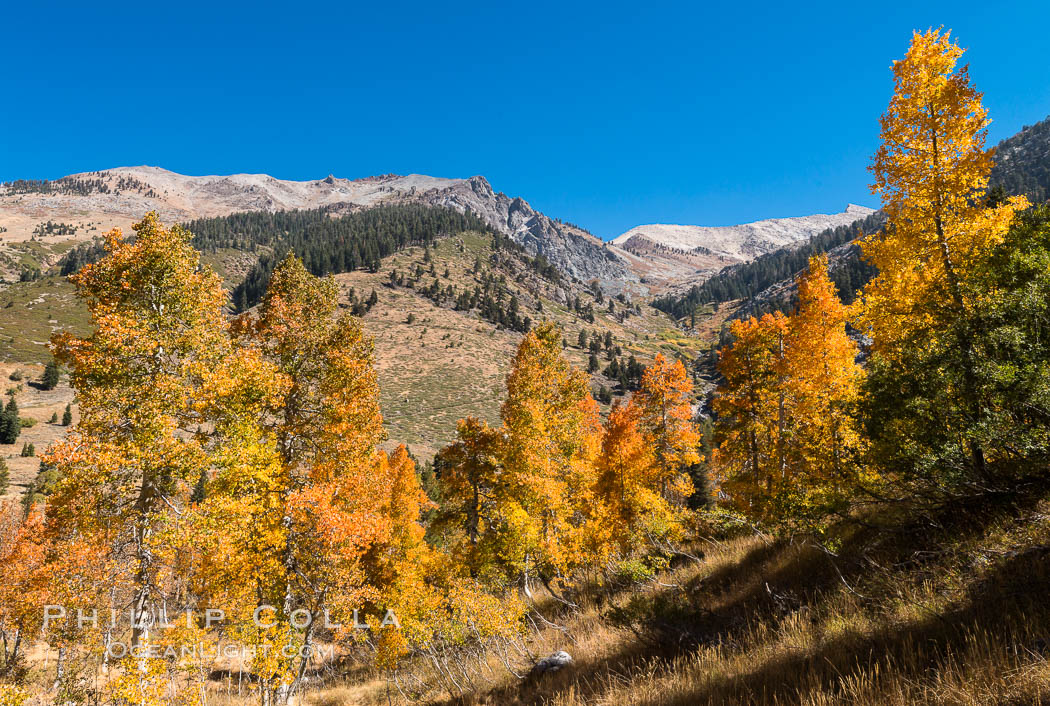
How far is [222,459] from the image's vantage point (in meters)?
10.6

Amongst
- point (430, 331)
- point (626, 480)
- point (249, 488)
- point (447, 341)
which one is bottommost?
point (626, 480)

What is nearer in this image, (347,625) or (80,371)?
(80,371)

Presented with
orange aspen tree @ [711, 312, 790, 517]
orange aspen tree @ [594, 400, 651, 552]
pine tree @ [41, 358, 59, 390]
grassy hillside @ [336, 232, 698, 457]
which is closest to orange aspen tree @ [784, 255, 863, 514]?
orange aspen tree @ [711, 312, 790, 517]

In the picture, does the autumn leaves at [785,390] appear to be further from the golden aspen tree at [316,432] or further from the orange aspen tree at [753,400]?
the golden aspen tree at [316,432]

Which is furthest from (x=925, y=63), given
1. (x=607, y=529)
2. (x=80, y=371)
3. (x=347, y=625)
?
(x=347, y=625)

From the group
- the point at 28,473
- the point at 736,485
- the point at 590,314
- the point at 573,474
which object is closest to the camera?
the point at 736,485

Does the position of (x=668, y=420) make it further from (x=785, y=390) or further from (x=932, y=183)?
(x=932, y=183)

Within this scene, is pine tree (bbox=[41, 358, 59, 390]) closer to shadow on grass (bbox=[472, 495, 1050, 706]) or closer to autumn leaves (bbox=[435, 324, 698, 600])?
autumn leaves (bbox=[435, 324, 698, 600])

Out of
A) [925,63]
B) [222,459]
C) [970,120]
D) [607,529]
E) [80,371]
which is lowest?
[607,529]

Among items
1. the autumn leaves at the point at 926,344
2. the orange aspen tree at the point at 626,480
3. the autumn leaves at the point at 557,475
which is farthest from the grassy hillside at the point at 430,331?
the autumn leaves at the point at 926,344

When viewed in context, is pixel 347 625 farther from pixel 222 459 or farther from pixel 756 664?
pixel 756 664

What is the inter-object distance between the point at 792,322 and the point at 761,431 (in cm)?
486

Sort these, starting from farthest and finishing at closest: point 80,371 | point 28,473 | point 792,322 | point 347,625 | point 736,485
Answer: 1. point 28,473
2. point 736,485
3. point 792,322
4. point 347,625
5. point 80,371

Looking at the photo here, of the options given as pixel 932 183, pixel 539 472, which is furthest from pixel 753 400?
pixel 932 183
